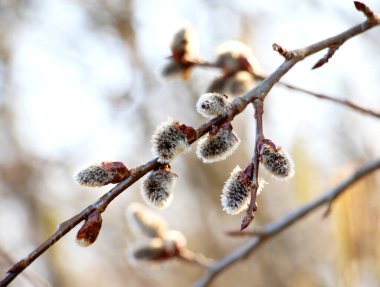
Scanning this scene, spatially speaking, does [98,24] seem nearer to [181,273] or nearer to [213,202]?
[213,202]

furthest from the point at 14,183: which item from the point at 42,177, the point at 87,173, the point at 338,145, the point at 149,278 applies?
the point at 87,173

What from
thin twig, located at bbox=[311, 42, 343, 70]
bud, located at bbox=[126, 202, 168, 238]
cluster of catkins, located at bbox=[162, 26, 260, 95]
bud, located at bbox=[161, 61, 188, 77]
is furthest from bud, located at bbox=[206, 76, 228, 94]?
thin twig, located at bbox=[311, 42, 343, 70]

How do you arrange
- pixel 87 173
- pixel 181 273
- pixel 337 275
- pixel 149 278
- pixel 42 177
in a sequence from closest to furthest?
pixel 87 173, pixel 337 275, pixel 42 177, pixel 181 273, pixel 149 278

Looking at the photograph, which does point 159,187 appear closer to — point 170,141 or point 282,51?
point 170,141

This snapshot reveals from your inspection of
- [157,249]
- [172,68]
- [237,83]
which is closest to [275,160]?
[237,83]

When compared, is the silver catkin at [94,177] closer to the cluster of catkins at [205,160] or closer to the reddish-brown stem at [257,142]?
the cluster of catkins at [205,160]

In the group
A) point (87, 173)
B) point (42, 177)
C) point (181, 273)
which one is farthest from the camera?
point (181, 273)

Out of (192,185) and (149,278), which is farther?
(149,278)
